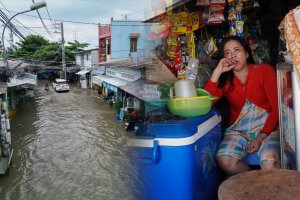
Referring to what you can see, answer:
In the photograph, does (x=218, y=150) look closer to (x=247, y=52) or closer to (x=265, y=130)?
(x=265, y=130)

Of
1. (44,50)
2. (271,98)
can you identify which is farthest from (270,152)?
(44,50)

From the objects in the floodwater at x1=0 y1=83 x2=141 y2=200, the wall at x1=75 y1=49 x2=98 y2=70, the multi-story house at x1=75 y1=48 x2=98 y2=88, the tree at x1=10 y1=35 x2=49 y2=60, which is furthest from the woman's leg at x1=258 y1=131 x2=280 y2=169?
the tree at x1=10 y1=35 x2=49 y2=60

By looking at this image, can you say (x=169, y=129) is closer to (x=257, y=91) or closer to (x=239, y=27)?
(x=257, y=91)

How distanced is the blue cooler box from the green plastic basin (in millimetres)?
48

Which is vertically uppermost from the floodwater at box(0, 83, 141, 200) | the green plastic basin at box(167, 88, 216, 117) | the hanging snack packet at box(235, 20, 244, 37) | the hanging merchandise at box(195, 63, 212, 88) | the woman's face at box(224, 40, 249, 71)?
the hanging snack packet at box(235, 20, 244, 37)

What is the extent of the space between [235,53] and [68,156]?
10106mm

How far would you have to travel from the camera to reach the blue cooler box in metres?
1.49

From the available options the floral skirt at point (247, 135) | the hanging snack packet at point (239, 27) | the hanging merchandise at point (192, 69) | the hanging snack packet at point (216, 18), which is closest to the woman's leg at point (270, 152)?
the floral skirt at point (247, 135)

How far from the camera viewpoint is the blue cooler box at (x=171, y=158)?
149 cm

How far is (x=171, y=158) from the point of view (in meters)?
1.50

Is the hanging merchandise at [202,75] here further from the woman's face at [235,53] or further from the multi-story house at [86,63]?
the multi-story house at [86,63]

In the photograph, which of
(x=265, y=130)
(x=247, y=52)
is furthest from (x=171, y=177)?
(x=247, y=52)

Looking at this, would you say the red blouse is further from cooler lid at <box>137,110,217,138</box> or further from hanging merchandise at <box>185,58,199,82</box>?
cooler lid at <box>137,110,217,138</box>

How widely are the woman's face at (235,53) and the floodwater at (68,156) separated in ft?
5.85
